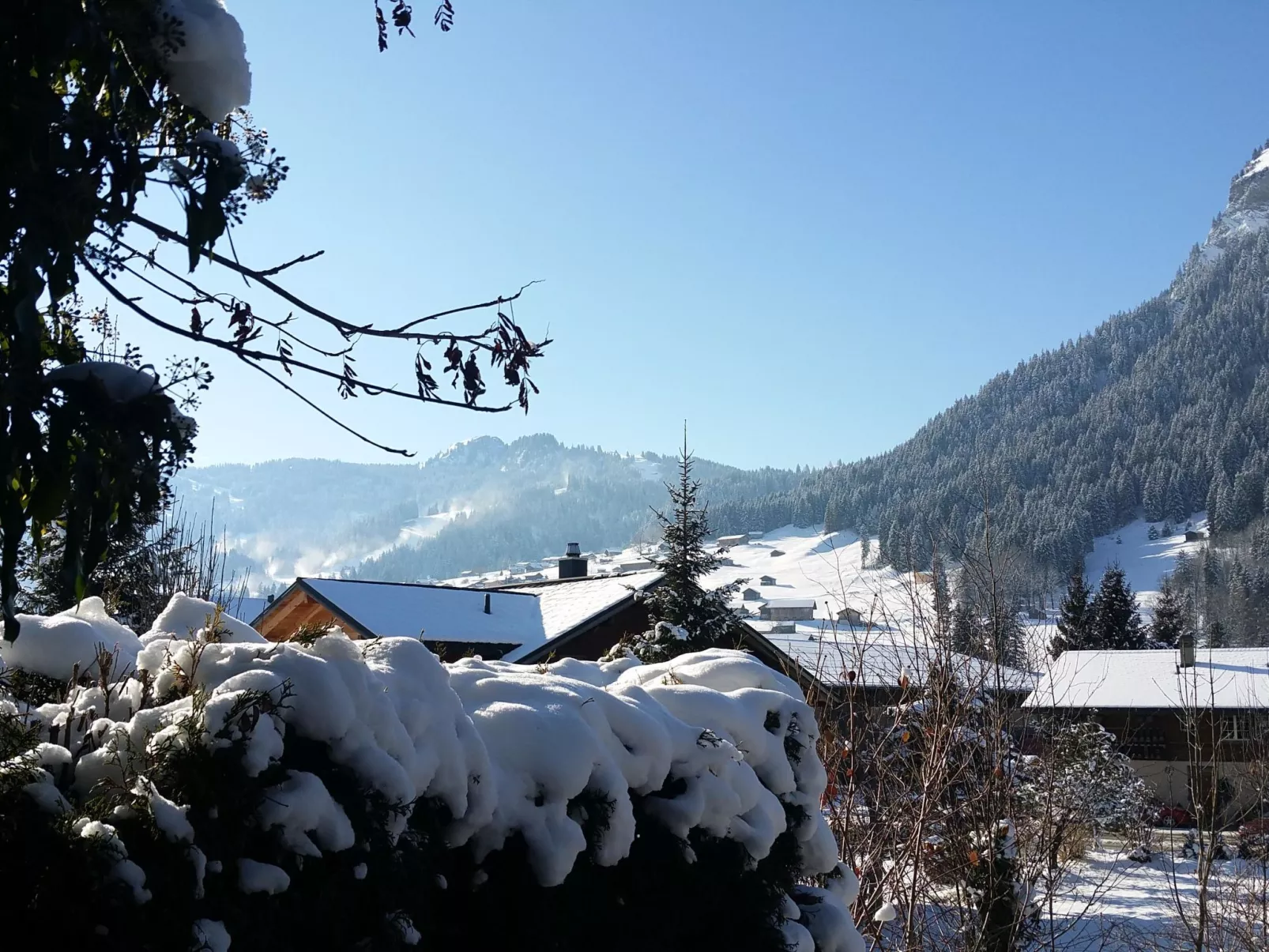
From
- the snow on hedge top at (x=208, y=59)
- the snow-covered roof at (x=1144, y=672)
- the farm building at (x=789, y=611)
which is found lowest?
the farm building at (x=789, y=611)

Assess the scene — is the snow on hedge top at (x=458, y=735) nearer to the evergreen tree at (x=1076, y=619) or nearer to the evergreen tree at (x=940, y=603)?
the evergreen tree at (x=940, y=603)

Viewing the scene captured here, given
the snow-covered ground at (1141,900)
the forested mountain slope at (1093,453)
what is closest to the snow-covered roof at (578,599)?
the snow-covered ground at (1141,900)

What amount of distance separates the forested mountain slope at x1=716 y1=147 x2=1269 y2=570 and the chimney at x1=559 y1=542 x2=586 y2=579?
70.0m

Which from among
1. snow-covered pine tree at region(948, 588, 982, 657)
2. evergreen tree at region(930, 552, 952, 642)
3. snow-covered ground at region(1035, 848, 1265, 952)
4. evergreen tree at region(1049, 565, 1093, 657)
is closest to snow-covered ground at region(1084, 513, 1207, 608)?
evergreen tree at region(1049, 565, 1093, 657)

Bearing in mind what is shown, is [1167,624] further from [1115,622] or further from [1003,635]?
[1003,635]

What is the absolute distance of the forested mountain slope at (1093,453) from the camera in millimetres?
122188

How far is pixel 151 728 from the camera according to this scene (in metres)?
2.66

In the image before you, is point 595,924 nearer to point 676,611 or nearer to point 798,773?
point 798,773

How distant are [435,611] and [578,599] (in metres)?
3.26

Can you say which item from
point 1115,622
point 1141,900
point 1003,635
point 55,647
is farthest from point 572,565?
point 55,647

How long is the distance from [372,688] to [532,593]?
23.6 metres

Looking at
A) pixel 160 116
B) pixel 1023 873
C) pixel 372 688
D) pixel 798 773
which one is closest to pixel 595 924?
pixel 372 688

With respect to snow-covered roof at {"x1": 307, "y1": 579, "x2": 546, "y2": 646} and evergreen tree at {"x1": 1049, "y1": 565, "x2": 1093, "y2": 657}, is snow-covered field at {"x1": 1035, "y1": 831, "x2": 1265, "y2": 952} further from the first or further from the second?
evergreen tree at {"x1": 1049, "y1": 565, "x2": 1093, "y2": 657}

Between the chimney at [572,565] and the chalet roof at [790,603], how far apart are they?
69.4 m
